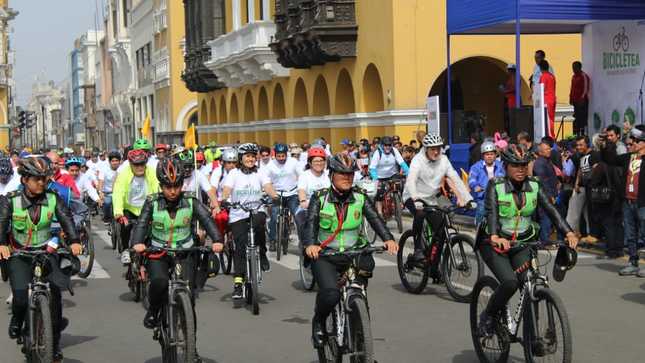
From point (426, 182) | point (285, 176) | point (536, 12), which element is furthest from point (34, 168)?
point (536, 12)

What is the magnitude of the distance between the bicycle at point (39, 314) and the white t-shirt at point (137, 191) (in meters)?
4.05

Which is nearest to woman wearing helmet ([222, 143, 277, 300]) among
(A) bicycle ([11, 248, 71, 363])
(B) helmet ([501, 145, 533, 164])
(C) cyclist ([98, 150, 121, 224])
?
(A) bicycle ([11, 248, 71, 363])

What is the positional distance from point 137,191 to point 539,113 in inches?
402

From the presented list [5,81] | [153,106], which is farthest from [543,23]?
[5,81]

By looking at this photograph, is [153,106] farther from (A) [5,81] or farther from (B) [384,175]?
(B) [384,175]

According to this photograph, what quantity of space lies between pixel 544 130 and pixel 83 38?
5271 inches

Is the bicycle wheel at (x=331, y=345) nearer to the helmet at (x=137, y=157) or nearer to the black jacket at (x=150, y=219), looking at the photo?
the black jacket at (x=150, y=219)

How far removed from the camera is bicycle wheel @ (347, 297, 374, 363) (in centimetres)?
771

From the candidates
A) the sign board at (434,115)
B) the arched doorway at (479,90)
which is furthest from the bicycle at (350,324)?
the arched doorway at (479,90)

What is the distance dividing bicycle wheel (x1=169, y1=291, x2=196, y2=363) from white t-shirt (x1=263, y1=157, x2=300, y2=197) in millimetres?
8904

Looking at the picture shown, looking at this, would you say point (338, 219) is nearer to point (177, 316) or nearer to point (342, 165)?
point (342, 165)

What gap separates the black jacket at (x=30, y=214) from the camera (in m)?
8.98

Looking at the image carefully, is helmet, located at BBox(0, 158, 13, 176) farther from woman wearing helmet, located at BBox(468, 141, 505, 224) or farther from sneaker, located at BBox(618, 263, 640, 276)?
sneaker, located at BBox(618, 263, 640, 276)

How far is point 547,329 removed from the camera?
26.3ft
